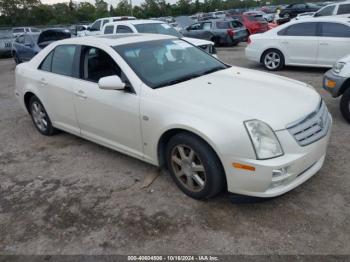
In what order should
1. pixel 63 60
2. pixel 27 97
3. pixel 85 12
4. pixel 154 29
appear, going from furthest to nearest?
pixel 85 12 → pixel 154 29 → pixel 27 97 → pixel 63 60

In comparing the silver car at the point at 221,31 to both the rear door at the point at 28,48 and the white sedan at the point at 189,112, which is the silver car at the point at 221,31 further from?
the white sedan at the point at 189,112

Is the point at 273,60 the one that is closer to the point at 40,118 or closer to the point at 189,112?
the point at 40,118

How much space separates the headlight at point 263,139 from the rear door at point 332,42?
262 inches

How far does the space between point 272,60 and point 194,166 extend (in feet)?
23.9

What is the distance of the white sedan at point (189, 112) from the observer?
295cm

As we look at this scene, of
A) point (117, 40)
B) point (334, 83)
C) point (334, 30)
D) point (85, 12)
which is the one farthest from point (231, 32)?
point (85, 12)

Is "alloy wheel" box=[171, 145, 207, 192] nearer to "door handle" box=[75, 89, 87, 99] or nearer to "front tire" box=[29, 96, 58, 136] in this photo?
"door handle" box=[75, 89, 87, 99]

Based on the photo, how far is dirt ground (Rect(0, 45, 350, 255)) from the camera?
2.86 metres

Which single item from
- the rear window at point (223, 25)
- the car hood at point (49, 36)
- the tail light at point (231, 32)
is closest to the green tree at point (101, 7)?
the rear window at point (223, 25)

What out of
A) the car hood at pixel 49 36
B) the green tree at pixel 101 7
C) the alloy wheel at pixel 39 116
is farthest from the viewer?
the green tree at pixel 101 7

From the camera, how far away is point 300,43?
9.02m

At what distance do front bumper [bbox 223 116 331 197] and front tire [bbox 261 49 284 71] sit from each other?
695 centimetres

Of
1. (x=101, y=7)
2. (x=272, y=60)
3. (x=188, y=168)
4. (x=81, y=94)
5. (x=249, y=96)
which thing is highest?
(x=249, y=96)

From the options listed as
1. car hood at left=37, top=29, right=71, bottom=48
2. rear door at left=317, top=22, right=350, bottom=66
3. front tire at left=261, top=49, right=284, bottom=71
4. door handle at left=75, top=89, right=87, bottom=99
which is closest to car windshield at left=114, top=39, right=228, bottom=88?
door handle at left=75, top=89, right=87, bottom=99
